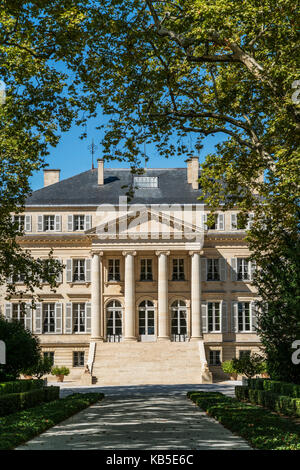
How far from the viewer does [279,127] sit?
18922mm

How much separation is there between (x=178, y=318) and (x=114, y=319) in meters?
4.77

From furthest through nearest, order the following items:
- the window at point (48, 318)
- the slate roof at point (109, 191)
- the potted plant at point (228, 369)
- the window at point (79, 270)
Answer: the slate roof at point (109, 191) → the window at point (79, 270) → the window at point (48, 318) → the potted plant at point (228, 369)

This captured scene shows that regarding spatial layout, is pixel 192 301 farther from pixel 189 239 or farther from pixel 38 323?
pixel 38 323

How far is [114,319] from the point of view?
47.1 metres

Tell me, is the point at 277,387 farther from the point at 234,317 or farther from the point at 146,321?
the point at 146,321

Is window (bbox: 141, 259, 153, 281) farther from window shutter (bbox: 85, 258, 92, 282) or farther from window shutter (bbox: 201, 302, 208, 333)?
window shutter (bbox: 201, 302, 208, 333)

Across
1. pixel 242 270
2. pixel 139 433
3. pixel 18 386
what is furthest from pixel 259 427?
pixel 242 270

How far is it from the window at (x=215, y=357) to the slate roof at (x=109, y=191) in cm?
1156

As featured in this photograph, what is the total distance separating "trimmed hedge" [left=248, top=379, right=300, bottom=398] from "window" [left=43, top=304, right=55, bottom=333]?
2581 cm

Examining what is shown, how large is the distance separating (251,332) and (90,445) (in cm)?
3726

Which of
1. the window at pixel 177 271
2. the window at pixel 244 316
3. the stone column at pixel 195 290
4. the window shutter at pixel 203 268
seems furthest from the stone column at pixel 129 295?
the window at pixel 244 316

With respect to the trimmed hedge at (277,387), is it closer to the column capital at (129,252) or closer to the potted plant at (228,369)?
the potted plant at (228,369)

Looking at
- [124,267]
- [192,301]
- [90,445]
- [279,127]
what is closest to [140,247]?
[124,267]

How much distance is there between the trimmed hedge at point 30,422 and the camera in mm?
11366
